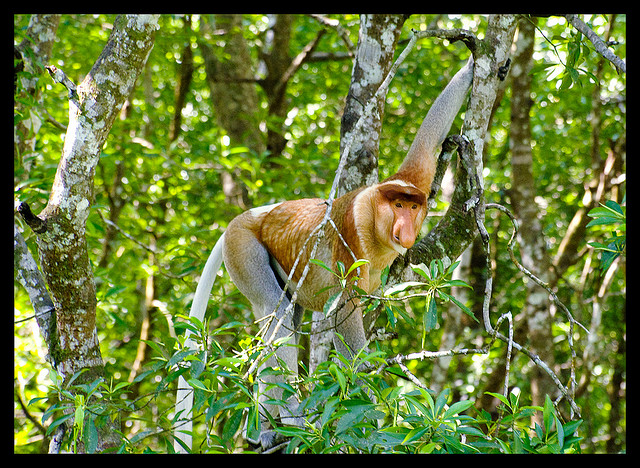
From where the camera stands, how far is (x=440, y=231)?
2.78 metres

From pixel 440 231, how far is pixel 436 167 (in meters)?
0.30

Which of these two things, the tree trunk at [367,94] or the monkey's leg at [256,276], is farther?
the tree trunk at [367,94]

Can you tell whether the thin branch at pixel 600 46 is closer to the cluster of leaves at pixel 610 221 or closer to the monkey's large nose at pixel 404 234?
the cluster of leaves at pixel 610 221

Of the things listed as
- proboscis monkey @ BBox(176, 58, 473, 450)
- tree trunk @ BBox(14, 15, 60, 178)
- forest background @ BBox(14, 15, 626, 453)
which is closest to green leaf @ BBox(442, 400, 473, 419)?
forest background @ BBox(14, 15, 626, 453)

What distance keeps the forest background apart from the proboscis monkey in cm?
23

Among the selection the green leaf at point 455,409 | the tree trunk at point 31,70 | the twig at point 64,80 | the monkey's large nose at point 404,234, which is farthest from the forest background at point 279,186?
the monkey's large nose at point 404,234

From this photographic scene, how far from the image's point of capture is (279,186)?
13.1 feet

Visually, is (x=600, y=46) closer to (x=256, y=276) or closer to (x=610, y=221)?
(x=610, y=221)

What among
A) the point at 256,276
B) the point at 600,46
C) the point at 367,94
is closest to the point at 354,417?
the point at 256,276

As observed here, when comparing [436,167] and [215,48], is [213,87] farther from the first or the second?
[436,167]

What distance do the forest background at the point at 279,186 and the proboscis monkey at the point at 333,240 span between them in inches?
9.1

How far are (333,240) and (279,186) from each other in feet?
4.76

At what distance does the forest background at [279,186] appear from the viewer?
2.98 m
